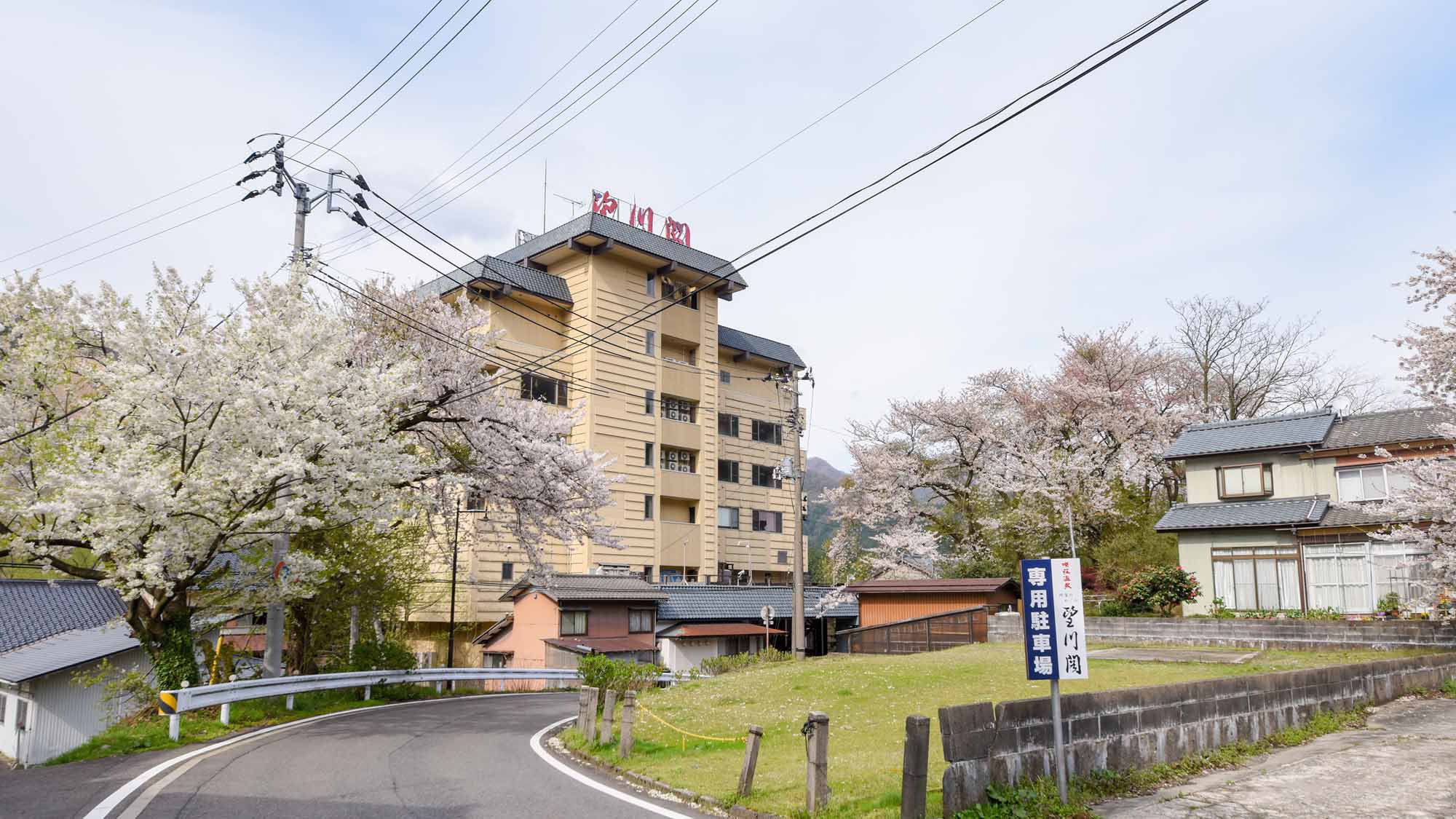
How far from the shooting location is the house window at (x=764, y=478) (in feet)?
171

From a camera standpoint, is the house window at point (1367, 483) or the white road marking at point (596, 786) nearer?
the white road marking at point (596, 786)

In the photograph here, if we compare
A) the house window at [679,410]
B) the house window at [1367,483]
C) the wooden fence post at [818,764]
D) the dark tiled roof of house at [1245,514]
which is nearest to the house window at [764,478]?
the house window at [679,410]

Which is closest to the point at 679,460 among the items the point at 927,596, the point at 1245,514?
the point at 927,596

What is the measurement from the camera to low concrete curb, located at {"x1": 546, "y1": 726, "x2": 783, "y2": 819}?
29.2 ft

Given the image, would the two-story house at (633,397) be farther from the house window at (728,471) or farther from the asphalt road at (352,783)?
the asphalt road at (352,783)

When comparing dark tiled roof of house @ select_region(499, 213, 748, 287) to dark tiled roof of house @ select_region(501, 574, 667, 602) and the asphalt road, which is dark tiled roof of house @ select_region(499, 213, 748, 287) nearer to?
dark tiled roof of house @ select_region(501, 574, 667, 602)

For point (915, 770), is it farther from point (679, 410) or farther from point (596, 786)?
point (679, 410)

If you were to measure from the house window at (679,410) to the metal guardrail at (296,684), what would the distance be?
18936 mm

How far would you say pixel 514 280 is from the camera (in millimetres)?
39969

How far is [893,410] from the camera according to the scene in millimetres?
44531

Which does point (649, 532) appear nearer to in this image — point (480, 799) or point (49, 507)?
point (49, 507)

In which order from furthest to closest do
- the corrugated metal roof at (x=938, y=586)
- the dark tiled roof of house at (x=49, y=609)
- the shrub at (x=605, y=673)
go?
the corrugated metal roof at (x=938, y=586) < the dark tiled roof of house at (x=49, y=609) < the shrub at (x=605, y=673)

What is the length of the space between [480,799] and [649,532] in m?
33.7

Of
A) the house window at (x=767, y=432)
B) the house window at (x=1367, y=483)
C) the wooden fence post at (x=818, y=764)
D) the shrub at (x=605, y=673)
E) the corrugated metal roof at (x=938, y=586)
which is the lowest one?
the shrub at (x=605, y=673)
